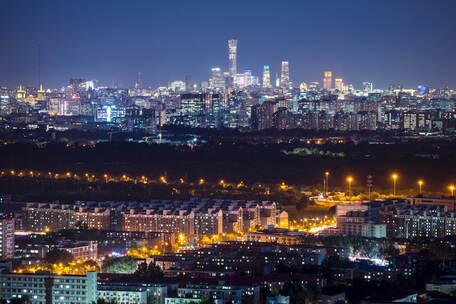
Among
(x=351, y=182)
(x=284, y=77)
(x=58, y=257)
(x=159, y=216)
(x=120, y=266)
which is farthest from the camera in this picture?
(x=284, y=77)

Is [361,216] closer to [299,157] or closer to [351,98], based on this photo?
[299,157]

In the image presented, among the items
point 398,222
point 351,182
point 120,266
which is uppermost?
point 351,182

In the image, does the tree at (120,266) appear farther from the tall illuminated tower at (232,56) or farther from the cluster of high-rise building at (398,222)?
the tall illuminated tower at (232,56)

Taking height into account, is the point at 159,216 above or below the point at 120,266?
above

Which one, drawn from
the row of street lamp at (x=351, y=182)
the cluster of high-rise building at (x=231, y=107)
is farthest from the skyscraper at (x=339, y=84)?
the row of street lamp at (x=351, y=182)

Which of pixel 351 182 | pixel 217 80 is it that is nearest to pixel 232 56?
pixel 217 80

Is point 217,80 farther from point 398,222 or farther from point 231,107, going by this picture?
point 398,222
